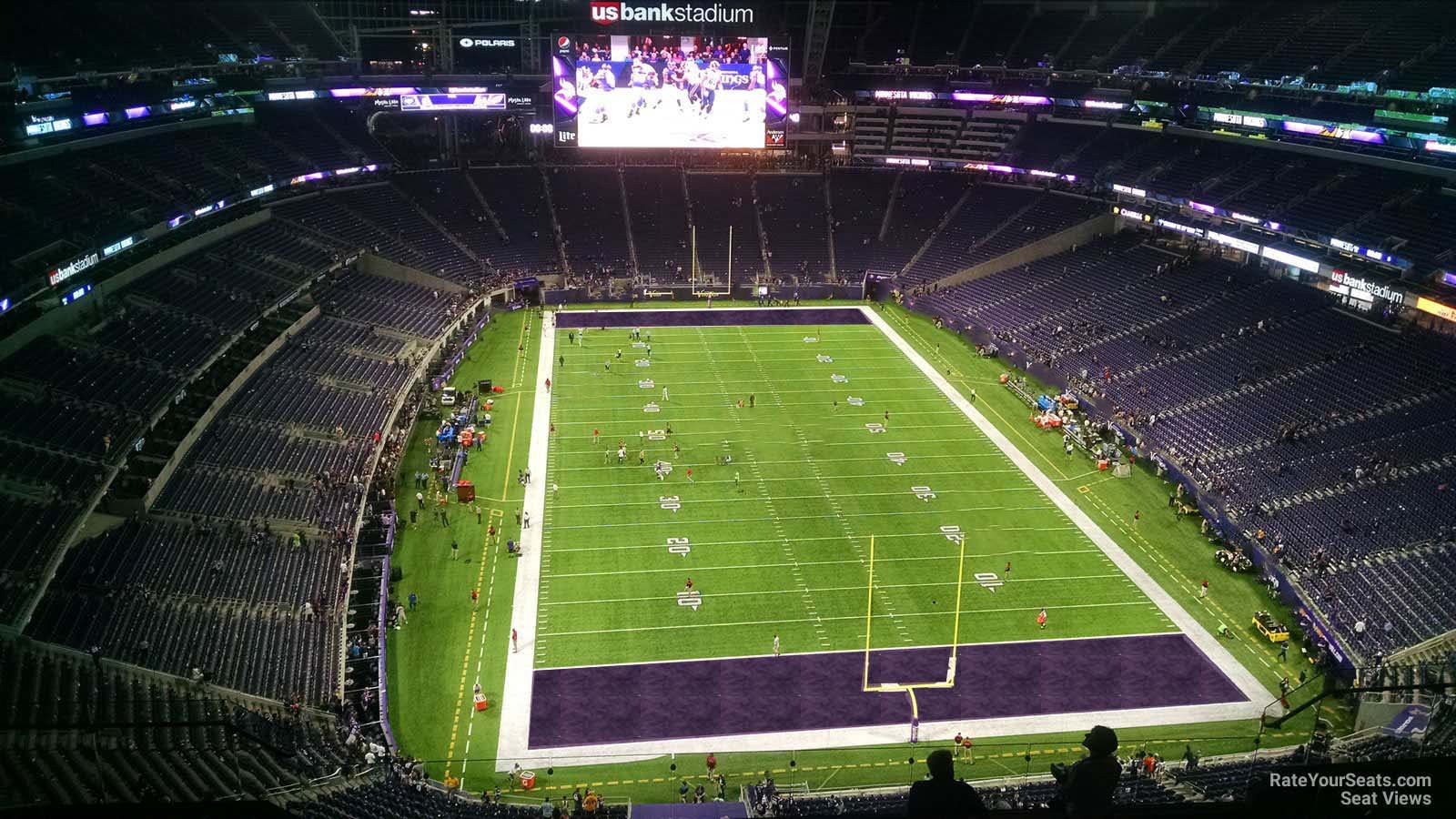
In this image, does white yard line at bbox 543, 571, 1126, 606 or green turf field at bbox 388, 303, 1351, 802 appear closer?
green turf field at bbox 388, 303, 1351, 802

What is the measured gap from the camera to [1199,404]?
146ft

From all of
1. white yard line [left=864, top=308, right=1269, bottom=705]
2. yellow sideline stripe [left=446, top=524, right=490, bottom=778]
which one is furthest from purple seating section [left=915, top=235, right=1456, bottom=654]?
yellow sideline stripe [left=446, top=524, right=490, bottom=778]

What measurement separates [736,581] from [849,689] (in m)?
6.41

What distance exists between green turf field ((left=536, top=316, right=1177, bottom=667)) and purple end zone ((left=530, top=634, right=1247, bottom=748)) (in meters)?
0.77

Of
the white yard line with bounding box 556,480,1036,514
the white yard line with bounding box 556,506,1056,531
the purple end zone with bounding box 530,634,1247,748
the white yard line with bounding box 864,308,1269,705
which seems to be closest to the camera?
the purple end zone with bounding box 530,634,1247,748

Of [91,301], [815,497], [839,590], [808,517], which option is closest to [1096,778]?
[839,590]

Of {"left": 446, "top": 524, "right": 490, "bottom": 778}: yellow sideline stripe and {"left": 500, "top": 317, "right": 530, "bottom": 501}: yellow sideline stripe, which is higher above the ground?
{"left": 500, "top": 317, "right": 530, "bottom": 501}: yellow sideline stripe

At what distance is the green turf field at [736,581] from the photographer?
2605 centimetres

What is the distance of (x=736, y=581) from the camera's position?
33.9 meters

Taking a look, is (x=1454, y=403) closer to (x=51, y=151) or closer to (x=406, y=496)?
(x=406, y=496)

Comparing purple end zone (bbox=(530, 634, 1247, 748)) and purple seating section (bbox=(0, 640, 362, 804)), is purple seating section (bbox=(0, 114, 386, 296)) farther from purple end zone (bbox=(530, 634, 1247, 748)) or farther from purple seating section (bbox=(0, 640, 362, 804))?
purple end zone (bbox=(530, 634, 1247, 748))

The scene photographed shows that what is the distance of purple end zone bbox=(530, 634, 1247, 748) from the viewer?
27234 mm

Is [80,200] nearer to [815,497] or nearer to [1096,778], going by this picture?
[815,497]

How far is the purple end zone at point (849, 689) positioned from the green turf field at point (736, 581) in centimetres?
90
